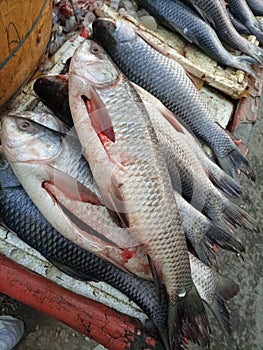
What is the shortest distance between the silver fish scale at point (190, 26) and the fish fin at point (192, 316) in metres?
1.97

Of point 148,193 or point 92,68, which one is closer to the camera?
point 148,193

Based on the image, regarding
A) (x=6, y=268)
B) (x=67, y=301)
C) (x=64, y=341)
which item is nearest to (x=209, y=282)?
(x=67, y=301)

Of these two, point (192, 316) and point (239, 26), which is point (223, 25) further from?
point (192, 316)

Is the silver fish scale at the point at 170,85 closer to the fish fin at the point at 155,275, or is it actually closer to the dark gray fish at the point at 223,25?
the dark gray fish at the point at 223,25

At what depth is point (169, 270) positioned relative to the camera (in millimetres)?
2188

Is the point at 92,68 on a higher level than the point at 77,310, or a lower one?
higher

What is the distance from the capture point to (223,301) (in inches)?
96.6

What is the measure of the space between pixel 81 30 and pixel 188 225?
1.70 metres

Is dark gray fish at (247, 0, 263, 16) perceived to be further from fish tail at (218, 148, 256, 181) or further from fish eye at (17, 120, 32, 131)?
fish eye at (17, 120, 32, 131)

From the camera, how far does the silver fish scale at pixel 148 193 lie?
213 centimetres

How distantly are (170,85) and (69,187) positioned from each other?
1.15 metres

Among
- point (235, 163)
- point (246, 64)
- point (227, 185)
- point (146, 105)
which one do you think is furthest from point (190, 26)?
point (227, 185)

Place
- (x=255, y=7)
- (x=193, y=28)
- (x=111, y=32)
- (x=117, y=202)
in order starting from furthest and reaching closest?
(x=255, y=7) < (x=193, y=28) < (x=111, y=32) < (x=117, y=202)

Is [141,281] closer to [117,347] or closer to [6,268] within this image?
[117,347]
